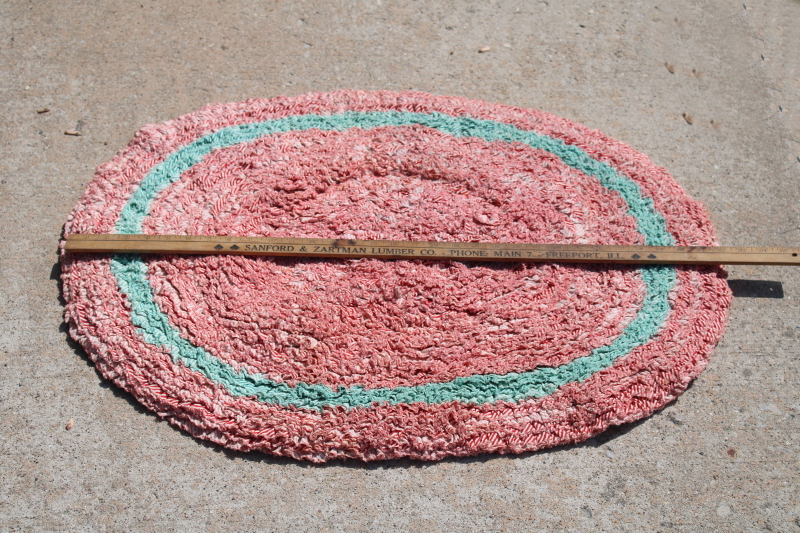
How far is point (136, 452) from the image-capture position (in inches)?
85.1

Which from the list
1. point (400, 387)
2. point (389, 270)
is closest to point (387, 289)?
point (389, 270)

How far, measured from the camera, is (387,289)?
2.44m

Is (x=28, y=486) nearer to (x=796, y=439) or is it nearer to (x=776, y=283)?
(x=796, y=439)

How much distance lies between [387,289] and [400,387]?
36 centimetres

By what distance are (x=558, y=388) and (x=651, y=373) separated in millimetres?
331

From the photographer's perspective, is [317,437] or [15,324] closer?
[317,437]

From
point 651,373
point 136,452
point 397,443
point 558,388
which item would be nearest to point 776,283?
point 651,373

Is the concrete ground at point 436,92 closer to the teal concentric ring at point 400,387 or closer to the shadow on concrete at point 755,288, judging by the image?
the shadow on concrete at point 755,288

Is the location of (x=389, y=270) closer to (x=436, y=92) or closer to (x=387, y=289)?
(x=387, y=289)

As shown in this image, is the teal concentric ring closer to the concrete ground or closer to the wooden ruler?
the wooden ruler

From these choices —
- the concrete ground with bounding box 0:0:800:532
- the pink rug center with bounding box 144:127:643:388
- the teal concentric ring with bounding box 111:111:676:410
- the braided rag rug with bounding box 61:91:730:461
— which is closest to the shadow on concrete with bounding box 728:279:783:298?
the concrete ground with bounding box 0:0:800:532

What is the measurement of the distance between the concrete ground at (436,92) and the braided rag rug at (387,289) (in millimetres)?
105

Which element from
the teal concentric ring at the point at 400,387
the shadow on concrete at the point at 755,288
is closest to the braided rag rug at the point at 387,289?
the teal concentric ring at the point at 400,387

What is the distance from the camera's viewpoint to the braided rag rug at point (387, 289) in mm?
2234
